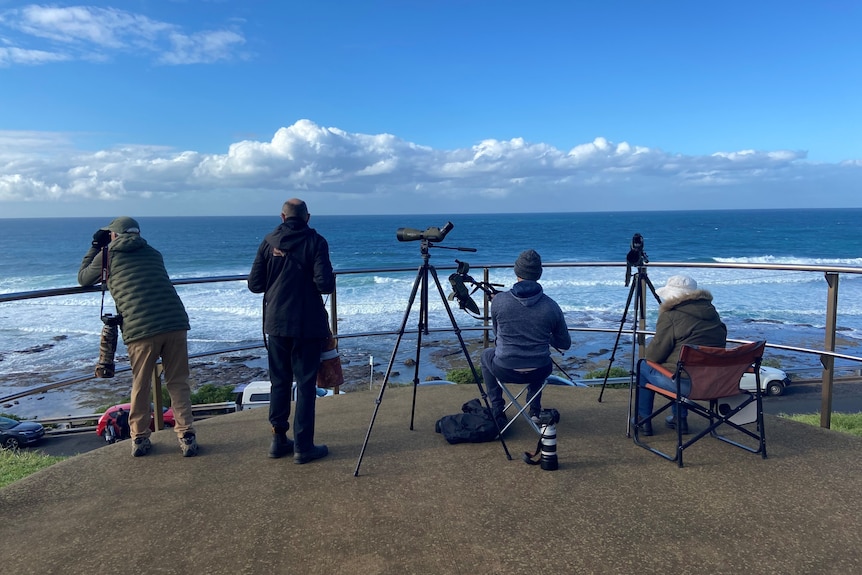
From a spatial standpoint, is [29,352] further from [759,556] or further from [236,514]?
[759,556]

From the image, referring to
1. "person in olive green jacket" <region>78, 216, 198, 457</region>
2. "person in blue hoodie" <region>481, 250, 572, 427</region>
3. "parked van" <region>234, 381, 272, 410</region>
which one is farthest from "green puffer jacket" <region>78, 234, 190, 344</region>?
"parked van" <region>234, 381, 272, 410</region>

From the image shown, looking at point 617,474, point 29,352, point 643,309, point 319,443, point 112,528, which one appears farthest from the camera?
point 29,352

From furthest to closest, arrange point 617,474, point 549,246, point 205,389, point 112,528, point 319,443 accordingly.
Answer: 1. point 549,246
2. point 205,389
3. point 319,443
4. point 617,474
5. point 112,528

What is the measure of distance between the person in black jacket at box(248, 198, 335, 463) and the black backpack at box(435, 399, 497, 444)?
2.63 feet

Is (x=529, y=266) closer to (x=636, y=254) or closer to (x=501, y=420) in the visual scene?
(x=636, y=254)

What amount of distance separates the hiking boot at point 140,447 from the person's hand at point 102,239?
4.06 feet

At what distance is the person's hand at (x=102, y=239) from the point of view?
11.6 ft

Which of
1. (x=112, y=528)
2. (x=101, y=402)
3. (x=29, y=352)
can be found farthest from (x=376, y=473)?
(x=29, y=352)

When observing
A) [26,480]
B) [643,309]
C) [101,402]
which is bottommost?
[101,402]

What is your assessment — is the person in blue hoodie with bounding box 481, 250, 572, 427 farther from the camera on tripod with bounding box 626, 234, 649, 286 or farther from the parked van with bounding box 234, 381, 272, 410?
the parked van with bounding box 234, 381, 272, 410

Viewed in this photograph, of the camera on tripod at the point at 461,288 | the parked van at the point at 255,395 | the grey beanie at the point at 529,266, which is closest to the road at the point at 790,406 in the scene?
the parked van at the point at 255,395

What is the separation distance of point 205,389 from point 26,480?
1382cm

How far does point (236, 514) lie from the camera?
287 cm

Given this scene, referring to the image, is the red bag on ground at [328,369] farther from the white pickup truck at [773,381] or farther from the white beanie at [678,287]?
the white pickup truck at [773,381]
